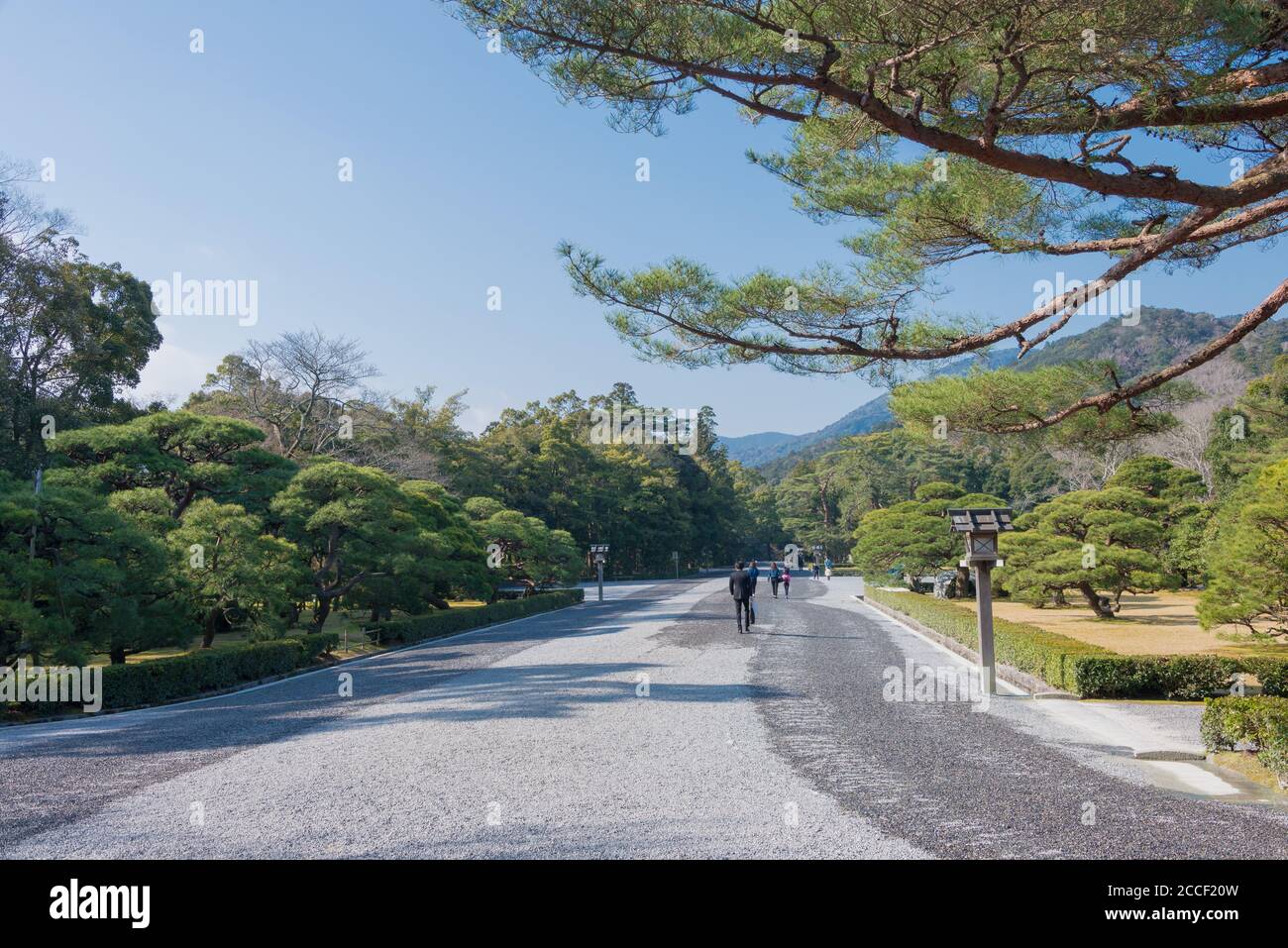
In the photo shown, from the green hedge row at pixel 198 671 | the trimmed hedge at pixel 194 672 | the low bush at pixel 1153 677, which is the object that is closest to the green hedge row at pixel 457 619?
the green hedge row at pixel 198 671

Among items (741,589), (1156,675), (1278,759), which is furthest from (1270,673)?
(741,589)

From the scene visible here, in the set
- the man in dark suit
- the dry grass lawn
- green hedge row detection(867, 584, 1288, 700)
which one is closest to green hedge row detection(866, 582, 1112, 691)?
green hedge row detection(867, 584, 1288, 700)

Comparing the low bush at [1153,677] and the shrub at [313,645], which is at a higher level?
the low bush at [1153,677]

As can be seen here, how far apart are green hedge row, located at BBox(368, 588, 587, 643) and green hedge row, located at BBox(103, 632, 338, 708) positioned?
12.3 ft

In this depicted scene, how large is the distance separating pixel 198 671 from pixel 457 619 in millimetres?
9548

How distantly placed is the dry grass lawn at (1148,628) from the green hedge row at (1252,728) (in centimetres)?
477

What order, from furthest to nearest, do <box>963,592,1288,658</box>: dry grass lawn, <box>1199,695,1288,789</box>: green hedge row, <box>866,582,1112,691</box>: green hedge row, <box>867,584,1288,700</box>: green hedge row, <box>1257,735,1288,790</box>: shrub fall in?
<box>963,592,1288,658</box>: dry grass lawn, <box>866,582,1112,691</box>: green hedge row, <box>867,584,1288,700</box>: green hedge row, <box>1199,695,1288,789</box>: green hedge row, <box>1257,735,1288,790</box>: shrub

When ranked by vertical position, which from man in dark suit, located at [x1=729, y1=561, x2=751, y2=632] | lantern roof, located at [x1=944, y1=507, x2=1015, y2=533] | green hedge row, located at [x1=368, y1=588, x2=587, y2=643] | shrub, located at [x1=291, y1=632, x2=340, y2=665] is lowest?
green hedge row, located at [x1=368, y1=588, x2=587, y2=643]

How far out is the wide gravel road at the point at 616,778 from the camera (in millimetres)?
4539

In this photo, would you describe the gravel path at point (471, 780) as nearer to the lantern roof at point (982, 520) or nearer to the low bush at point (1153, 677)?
the lantern roof at point (982, 520)

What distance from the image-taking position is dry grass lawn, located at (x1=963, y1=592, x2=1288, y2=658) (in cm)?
1318

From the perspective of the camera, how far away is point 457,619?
21.3m

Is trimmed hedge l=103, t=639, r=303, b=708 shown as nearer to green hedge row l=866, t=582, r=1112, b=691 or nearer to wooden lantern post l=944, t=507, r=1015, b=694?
wooden lantern post l=944, t=507, r=1015, b=694

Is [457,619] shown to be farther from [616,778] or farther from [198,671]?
[616,778]
